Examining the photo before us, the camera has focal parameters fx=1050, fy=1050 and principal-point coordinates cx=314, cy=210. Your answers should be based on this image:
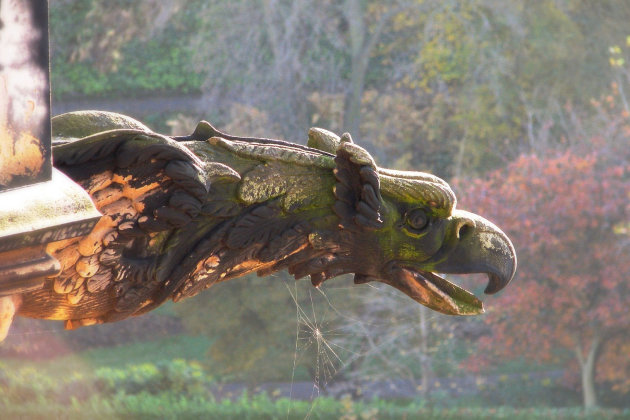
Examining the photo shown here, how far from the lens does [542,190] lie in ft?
30.3

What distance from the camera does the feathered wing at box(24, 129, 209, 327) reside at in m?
1.48

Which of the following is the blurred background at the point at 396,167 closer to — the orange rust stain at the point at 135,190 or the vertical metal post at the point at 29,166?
the orange rust stain at the point at 135,190

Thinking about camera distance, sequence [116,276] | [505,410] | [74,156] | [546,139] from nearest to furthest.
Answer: [74,156] → [116,276] → [505,410] → [546,139]

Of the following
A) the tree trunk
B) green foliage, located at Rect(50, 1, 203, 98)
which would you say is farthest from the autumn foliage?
green foliage, located at Rect(50, 1, 203, 98)

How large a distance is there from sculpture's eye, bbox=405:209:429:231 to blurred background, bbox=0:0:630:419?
622 centimetres

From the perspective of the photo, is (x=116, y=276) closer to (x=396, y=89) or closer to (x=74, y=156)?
(x=74, y=156)

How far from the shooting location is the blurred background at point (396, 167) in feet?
29.6

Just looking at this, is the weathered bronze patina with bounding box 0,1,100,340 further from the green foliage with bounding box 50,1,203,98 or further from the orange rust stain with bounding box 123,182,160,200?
the green foliage with bounding box 50,1,203,98

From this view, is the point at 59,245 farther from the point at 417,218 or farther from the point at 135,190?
the point at 417,218

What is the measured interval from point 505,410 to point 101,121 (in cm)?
775

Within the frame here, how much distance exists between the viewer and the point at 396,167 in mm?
10914

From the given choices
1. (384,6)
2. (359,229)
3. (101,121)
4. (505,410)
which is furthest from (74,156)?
(384,6)

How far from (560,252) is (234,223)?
25.9 feet

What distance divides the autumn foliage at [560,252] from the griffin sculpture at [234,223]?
739cm
